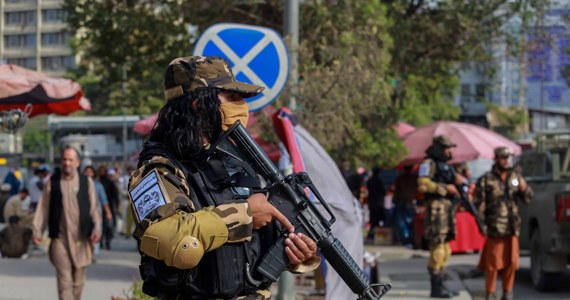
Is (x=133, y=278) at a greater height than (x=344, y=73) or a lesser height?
lesser

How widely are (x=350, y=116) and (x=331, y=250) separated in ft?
29.0

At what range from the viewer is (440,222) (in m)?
11.9

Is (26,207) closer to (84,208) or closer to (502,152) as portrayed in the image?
(84,208)

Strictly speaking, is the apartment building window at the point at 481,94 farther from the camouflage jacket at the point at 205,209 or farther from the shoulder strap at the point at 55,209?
the camouflage jacket at the point at 205,209

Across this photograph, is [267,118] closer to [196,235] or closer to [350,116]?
[350,116]

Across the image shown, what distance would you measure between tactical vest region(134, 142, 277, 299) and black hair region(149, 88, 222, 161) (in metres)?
0.05

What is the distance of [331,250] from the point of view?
413 centimetres

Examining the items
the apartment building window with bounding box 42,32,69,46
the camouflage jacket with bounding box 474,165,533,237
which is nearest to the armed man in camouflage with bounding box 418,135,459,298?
the camouflage jacket with bounding box 474,165,533,237

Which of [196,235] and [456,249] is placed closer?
[196,235]

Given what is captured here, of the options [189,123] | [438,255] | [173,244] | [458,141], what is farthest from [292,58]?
[458,141]

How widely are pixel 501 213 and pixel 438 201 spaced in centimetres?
95


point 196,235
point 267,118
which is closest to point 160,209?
point 196,235

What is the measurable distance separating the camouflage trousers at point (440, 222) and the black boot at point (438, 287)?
392 millimetres

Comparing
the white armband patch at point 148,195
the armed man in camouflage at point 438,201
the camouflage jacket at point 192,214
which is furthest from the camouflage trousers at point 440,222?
the white armband patch at point 148,195
